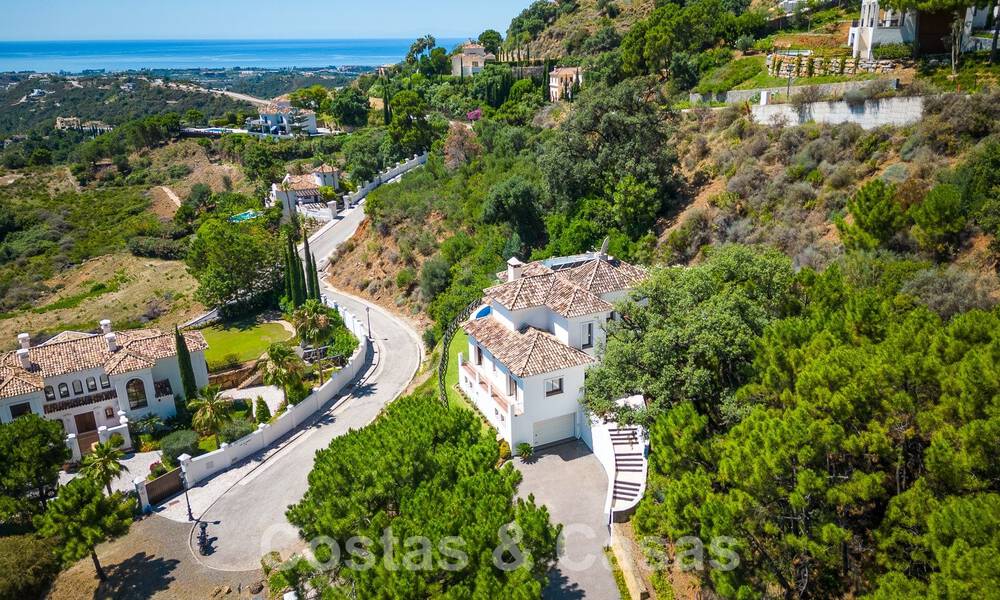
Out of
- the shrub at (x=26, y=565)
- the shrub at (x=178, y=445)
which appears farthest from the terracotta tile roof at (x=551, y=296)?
the shrub at (x=26, y=565)

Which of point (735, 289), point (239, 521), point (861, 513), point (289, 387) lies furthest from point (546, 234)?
point (861, 513)

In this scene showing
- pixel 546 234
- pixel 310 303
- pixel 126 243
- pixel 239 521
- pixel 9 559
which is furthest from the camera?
pixel 126 243

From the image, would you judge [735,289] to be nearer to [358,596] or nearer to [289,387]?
[358,596]

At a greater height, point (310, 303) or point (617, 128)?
point (617, 128)

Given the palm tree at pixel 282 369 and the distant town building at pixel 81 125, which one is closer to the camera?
the palm tree at pixel 282 369

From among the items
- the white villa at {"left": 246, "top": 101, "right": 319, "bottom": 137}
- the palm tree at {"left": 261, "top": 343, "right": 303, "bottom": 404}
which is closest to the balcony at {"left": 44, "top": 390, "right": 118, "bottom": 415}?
the palm tree at {"left": 261, "top": 343, "right": 303, "bottom": 404}

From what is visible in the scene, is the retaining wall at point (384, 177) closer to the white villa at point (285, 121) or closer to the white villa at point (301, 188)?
the white villa at point (301, 188)
